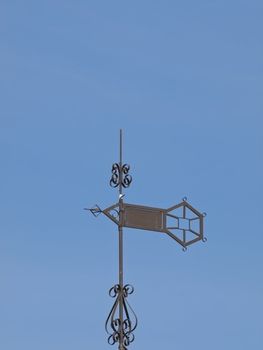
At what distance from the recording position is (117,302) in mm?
8367

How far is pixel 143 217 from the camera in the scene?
8.65 meters

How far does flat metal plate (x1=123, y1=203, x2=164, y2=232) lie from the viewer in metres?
8.49

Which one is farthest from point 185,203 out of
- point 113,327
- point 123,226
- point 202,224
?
point 113,327

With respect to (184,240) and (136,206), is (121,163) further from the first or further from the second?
(184,240)

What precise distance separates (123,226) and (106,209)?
27 cm

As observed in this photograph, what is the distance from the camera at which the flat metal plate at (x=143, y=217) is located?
849 cm

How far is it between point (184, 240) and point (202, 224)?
0.33m

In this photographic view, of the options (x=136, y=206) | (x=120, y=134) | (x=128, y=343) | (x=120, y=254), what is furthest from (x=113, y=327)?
(x=120, y=134)

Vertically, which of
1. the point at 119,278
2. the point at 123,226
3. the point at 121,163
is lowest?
the point at 119,278

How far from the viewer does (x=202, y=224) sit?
9062 mm

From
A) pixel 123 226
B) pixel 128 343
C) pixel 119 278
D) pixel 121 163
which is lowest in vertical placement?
pixel 128 343

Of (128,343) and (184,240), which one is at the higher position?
(184,240)

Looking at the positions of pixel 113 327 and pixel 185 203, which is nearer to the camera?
pixel 113 327

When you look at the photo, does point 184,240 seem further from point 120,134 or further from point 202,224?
point 120,134
